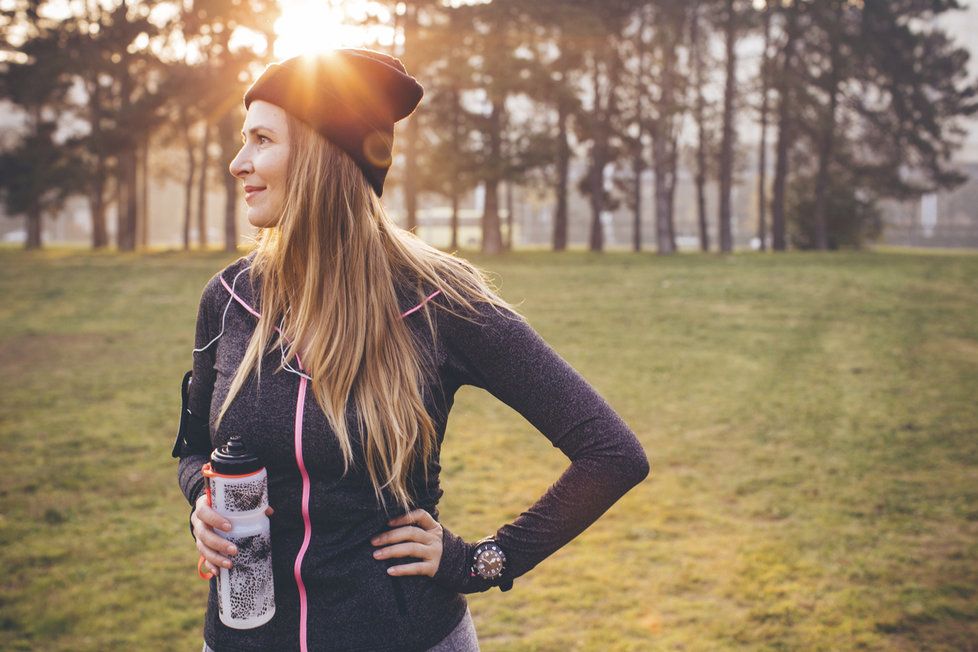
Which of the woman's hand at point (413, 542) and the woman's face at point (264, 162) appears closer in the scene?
the woman's hand at point (413, 542)

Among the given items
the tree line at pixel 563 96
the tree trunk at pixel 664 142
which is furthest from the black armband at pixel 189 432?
the tree trunk at pixel 664 142

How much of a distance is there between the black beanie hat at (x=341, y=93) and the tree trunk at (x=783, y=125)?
38.1m

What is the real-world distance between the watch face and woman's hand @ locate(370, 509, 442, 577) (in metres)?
0.12

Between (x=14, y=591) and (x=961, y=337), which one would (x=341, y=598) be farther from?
(x=961, y=337)

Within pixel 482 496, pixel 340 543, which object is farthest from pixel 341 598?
pixel 482 496

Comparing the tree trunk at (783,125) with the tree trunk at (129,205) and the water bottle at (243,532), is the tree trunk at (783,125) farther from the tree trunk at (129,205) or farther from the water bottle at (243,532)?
the water bottle at (243,532)

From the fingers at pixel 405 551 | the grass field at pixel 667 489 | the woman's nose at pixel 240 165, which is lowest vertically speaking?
the grass field at pixel 667 489

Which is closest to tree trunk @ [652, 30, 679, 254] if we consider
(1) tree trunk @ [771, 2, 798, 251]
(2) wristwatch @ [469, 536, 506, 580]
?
(1) tree trunk @ [771, 2, 798, 251]

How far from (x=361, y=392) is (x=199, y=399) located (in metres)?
0.55

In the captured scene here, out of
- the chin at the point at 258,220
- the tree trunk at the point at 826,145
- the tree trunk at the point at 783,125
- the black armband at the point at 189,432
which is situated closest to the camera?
the chin at the point at 258,220

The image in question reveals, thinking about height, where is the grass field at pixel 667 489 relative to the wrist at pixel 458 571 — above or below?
below

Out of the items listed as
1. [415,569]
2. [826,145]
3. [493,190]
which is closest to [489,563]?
[415,569]

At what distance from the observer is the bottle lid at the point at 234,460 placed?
5.82ft

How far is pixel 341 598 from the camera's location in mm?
1891
